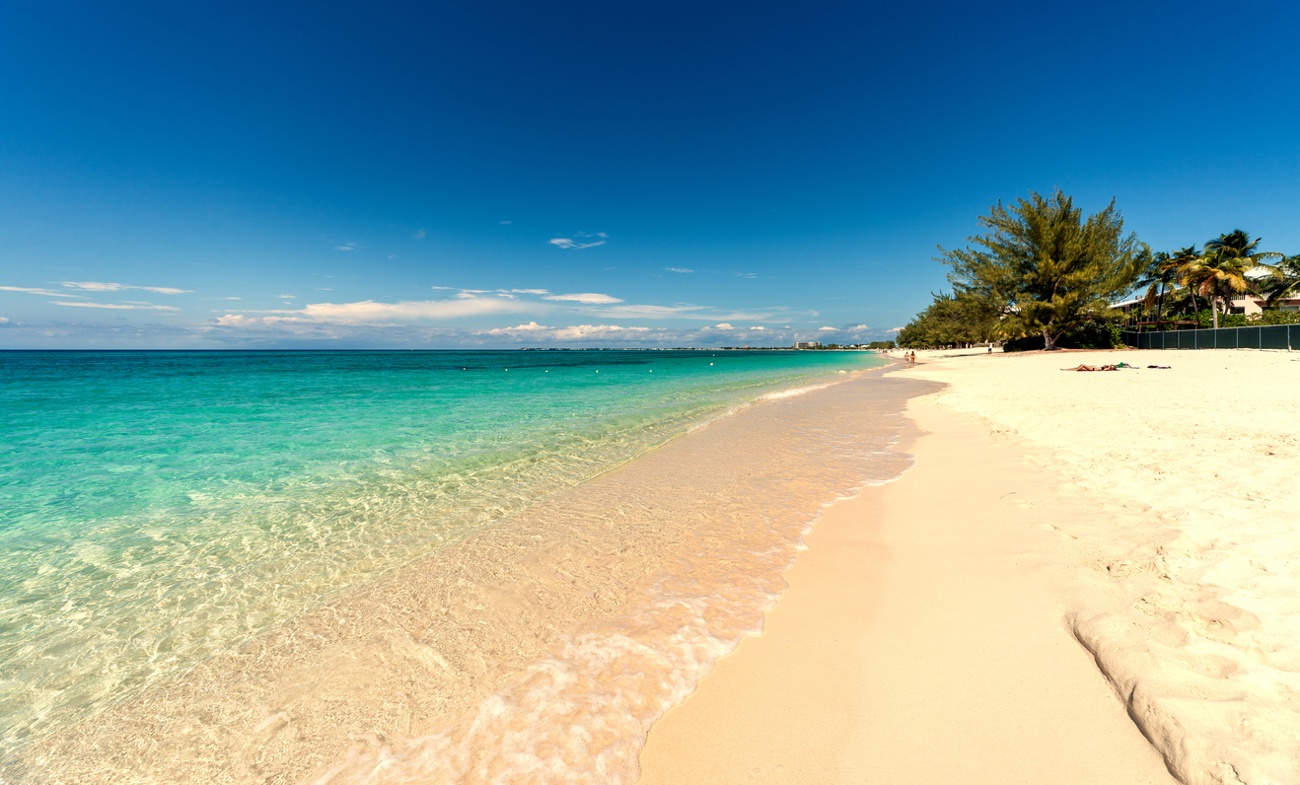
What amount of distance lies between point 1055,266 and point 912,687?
158 ft

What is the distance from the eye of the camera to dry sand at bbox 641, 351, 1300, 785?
2375mm

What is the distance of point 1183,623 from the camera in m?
3.15

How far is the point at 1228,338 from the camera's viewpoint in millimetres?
32438

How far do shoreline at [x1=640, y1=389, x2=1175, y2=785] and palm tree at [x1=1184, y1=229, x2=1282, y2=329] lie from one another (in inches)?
2252

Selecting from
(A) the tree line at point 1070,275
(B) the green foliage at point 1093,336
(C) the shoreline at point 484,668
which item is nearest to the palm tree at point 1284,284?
(A) the tree line at point 1070,275

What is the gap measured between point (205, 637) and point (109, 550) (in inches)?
138

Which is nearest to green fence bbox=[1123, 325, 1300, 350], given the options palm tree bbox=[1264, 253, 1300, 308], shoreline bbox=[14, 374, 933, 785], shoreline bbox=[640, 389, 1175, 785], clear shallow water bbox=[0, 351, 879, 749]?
palm tree bbox=[1264, 253, 1300, 308]

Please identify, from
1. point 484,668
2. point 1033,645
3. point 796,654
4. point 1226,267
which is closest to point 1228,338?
point 1226,267

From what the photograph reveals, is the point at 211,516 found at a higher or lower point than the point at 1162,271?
lower

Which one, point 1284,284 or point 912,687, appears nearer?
point 912,687

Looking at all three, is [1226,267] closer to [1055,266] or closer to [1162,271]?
[1162,271]

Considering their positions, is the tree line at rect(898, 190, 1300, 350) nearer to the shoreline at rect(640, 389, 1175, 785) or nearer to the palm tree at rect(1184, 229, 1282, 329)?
the palm tree at rect(1184, 229, 1282, 329)

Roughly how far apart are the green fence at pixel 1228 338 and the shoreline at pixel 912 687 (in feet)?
140

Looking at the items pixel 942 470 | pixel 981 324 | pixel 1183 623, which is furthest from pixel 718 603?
pixel 981 324
